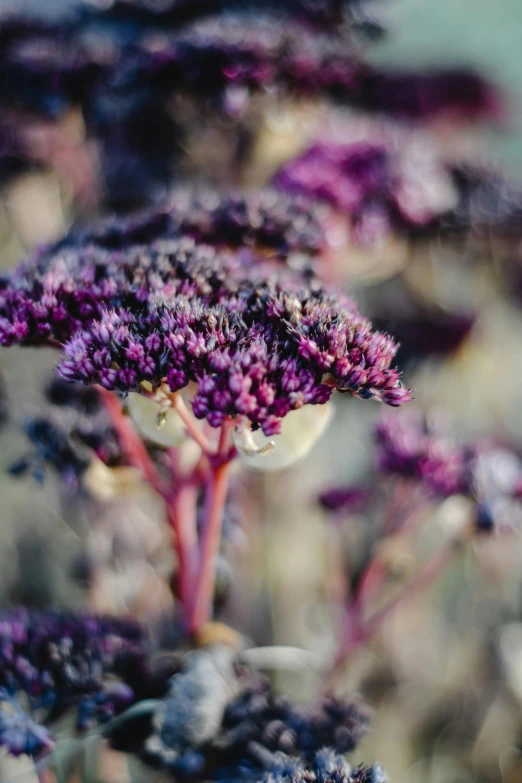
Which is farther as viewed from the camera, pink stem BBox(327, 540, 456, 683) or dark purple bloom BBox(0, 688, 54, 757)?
pink stem BBox(327, 540, 456, 683)

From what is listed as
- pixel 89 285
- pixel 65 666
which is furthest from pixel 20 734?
pixel 89 285

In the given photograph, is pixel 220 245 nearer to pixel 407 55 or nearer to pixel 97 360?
pixel 97 360

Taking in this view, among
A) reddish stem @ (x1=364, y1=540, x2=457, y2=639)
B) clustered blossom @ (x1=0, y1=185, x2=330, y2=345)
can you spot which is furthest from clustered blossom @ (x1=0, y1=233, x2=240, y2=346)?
reddish stem @ (x1=364, y1=540, x2=457, y2=639)

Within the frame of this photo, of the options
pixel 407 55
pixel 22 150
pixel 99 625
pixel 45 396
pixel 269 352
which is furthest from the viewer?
pixel 407 55

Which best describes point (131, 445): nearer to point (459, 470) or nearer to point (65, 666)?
point (65, 666)

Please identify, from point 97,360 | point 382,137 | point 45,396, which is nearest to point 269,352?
point 97,360

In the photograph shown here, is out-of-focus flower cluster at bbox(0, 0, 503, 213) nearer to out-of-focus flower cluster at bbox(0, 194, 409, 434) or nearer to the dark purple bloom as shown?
out-of-focus flower cluster at bbox(0, 194, 409, 434)
